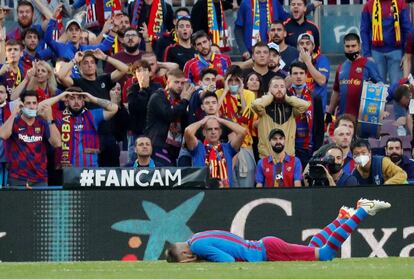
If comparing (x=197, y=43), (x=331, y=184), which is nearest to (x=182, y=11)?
(x=197, y=43)

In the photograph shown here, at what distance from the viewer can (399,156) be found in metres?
18.4

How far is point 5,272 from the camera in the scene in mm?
13016

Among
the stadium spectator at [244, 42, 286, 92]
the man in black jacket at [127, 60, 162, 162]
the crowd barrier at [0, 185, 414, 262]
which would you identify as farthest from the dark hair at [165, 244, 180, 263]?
the stadium spectator at [244, 42, 286, 92]

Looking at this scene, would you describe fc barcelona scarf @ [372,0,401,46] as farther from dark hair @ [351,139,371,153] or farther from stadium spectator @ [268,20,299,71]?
dark hair @ [351,139,371,153]

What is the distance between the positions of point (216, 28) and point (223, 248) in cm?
824

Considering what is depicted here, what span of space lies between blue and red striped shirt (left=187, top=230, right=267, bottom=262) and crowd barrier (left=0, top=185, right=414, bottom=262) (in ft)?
7.94

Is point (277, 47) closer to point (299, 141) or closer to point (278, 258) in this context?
point (299, 141)

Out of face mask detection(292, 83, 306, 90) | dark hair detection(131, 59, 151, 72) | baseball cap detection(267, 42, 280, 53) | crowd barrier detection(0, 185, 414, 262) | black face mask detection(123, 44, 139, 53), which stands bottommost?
crowd barrier detection(0, 185, 414, 262)

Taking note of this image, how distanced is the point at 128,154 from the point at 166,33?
2977 millimetres

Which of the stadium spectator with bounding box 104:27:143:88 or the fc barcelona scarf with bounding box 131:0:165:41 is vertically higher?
the fc barcelona scarf with bounding box 131:0:165:41

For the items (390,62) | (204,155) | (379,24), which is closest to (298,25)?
(379,24)

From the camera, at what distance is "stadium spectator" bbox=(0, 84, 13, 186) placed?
18.3 metres

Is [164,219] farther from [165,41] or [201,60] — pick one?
[165,41]

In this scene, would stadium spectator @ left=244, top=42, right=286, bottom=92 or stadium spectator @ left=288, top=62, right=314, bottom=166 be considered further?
stadium spectator @ left=244, top=42, right=286, bottom=92
